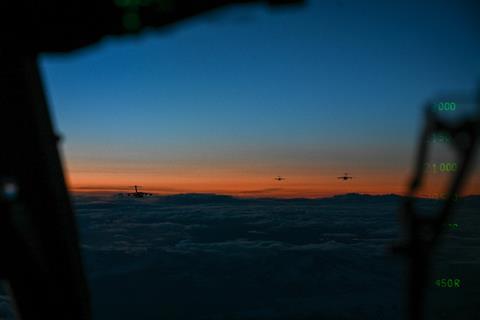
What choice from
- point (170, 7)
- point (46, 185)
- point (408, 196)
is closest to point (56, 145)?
point (46, 185)

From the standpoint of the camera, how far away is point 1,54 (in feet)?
11.4

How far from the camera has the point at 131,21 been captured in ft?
9.36

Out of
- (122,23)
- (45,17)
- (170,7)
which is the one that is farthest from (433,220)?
(45,17)

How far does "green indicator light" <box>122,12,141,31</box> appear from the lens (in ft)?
9.27

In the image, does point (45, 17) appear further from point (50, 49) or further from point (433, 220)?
point (433, 220)

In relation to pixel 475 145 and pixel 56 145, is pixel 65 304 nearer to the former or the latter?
pixel 56 145

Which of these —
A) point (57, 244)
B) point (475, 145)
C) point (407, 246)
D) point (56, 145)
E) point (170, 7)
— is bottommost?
point (407, 246)

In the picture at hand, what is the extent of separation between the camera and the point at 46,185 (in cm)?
396

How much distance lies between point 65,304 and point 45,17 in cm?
267

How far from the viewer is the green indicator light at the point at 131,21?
2.83 m

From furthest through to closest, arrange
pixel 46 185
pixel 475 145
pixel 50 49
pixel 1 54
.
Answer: pixel 46 185
pixel 1 54
pixel 50 49
pixel 475 145

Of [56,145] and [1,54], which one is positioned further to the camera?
[56,145]

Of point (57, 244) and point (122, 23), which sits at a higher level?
point (122, 23)

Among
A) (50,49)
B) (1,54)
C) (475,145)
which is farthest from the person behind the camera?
(1,54)
